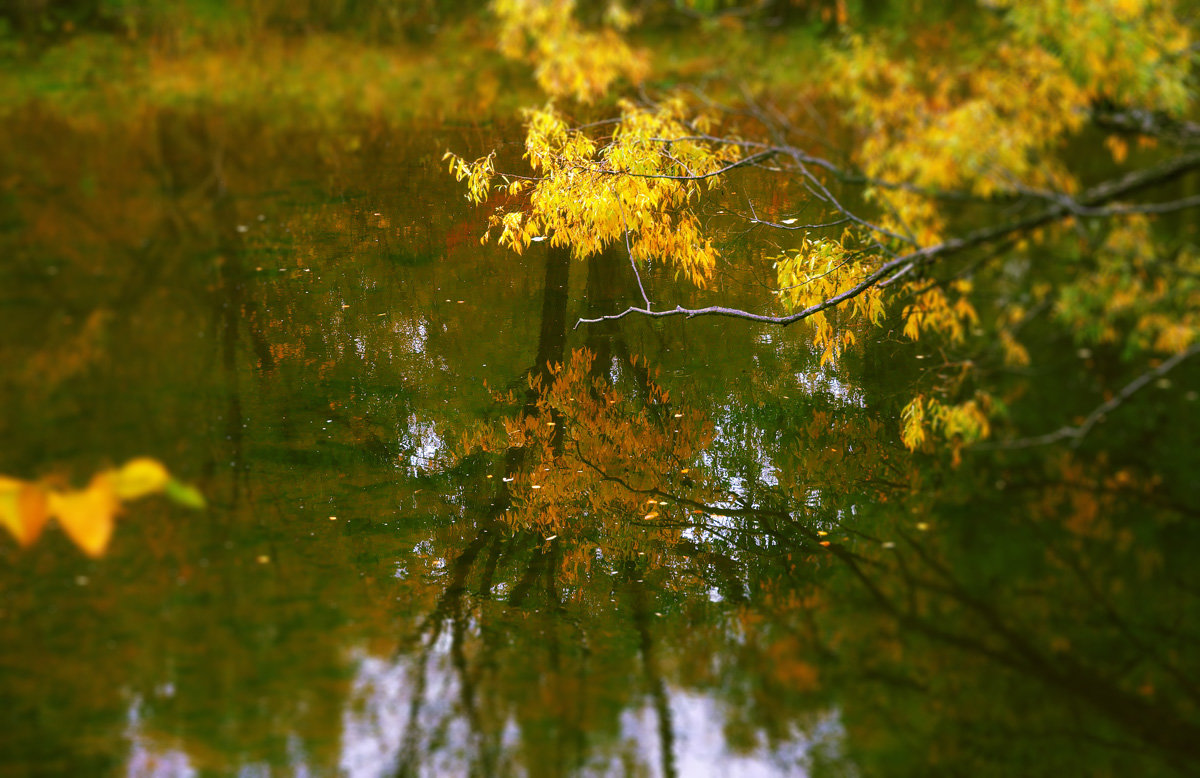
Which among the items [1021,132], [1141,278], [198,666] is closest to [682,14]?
[1021,132]

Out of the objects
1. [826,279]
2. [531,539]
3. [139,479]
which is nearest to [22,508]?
[139,479]

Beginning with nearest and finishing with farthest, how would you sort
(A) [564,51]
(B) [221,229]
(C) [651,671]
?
1. (C) [651,671]
2. (B) [221,229]
3. (A) [564,51]

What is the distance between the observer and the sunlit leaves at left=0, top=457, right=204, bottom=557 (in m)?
3.10

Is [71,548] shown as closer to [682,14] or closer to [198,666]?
[198,666]

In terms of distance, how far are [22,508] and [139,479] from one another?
1.23ft

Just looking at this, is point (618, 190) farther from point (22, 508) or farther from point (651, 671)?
point (22, 508)

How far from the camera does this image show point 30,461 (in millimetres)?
3318

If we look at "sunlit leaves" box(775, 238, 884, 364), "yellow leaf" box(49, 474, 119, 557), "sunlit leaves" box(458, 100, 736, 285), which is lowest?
"yellow leaf" box(49, 474, 119, 557)

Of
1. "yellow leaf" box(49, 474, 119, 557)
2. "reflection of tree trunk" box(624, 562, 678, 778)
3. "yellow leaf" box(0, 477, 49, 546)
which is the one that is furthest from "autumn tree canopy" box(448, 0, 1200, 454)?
"yellow leaf" box(0, 477, 49, 546)

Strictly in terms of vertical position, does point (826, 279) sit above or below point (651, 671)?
above

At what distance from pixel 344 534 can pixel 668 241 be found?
7.65ft

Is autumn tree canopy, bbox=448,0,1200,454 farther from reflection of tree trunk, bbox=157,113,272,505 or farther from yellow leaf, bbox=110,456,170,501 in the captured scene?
yellow leaf, bbox=110,456,170,501

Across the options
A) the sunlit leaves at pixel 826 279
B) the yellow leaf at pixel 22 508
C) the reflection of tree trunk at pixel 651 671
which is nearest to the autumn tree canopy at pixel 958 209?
the sunlit leaves at pixel 826 279

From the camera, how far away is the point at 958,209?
19.7 ft
